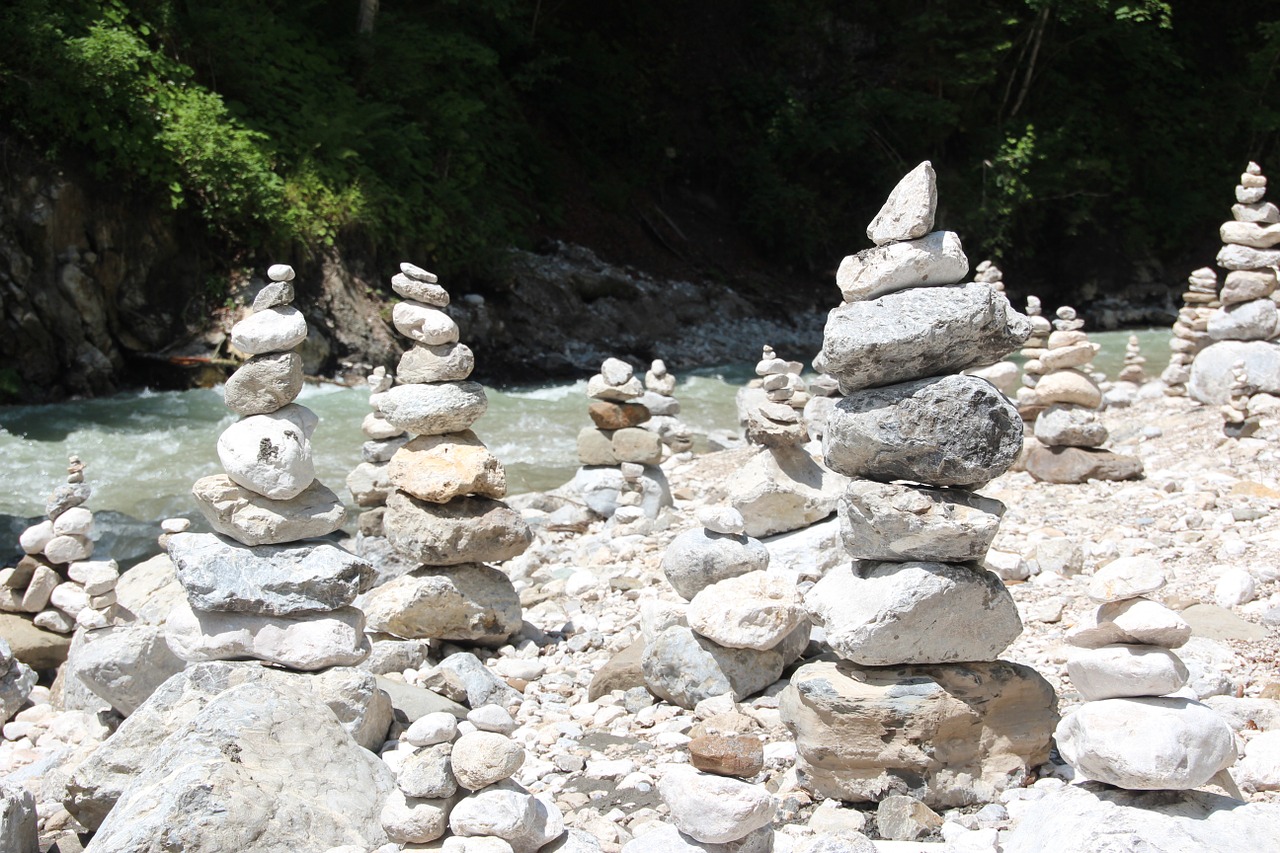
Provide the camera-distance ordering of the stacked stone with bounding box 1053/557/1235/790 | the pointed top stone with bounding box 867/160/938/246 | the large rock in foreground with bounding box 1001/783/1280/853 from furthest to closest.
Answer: the pointed top stone with bounding box 867/160/938/246
the stacked stone with bounding box 1053/557/1235/790
the large rock in foreground with bounding box 1001/783/1280/853

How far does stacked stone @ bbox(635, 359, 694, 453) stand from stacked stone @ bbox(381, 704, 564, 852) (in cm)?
595

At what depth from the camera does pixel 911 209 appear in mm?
4309

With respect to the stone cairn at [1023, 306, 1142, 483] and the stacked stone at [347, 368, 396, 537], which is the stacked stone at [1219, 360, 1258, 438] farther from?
the stacked stone at [347, 368, 396, 537]

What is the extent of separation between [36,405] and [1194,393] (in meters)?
12.9

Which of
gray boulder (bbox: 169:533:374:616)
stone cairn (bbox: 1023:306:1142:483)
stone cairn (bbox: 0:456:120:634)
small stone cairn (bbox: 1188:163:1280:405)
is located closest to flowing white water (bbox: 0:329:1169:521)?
stone cairn (bbox: 0:456:120:634)

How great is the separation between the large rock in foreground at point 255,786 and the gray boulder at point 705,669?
1.42 m

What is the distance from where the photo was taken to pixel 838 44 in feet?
88.7

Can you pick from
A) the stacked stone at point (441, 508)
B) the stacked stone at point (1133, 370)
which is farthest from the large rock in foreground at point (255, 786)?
the stacked stone at point (1133, 370)

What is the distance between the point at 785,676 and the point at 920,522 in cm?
145

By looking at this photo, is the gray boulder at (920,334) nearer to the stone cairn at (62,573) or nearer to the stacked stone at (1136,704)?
the stacked stone at (1136,704)

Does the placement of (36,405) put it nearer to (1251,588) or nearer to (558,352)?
(558,352)

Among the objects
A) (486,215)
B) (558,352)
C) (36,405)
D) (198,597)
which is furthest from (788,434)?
(486,215)

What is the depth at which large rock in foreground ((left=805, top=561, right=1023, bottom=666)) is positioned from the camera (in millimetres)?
4148

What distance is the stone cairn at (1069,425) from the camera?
29.0ft
